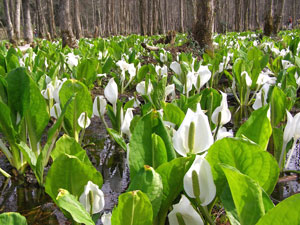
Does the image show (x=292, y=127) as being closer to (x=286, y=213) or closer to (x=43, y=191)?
(x=286, y=213)

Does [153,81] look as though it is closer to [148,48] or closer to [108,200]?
[108,200]

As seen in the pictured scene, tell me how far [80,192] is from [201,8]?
5.58 meters

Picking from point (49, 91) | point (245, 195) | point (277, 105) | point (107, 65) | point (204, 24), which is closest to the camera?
point (245, 195)

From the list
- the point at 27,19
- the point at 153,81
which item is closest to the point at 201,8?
the point at 153,81

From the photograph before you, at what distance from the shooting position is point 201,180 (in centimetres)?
86

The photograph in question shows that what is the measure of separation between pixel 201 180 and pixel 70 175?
0.39 meters

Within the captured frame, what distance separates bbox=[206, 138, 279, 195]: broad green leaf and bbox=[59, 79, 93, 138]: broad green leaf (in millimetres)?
1013

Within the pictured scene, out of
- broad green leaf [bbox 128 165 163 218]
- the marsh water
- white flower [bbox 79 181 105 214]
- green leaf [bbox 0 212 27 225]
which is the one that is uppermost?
broad green leaf [bbox 128 165 163 218]

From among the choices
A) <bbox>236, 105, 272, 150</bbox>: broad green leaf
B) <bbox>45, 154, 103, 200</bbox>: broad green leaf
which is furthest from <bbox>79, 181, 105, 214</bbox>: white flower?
<bbox>236, 105, 272, 150</bbox>: broad green leaf

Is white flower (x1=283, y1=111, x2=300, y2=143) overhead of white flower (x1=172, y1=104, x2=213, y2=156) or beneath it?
beneath

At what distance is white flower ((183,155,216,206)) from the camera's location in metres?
0.83

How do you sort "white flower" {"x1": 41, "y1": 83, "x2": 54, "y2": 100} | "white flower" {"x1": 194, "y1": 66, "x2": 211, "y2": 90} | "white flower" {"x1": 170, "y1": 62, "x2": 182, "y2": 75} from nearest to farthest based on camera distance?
"white flower" {"x1": 41, "y1": 83, "x2": 54, "y2": 100} → "white flower" {"x1": 194, "y1": 66, "x2": 211, "y2": 90} → "white flower" {"x1": 170, "y1": 62, "x2": 182, "y2": 75}

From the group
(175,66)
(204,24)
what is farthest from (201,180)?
(204,24)

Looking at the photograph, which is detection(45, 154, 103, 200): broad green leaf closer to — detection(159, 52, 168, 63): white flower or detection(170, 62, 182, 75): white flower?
detection(170, 62, 182, 75): white flower
